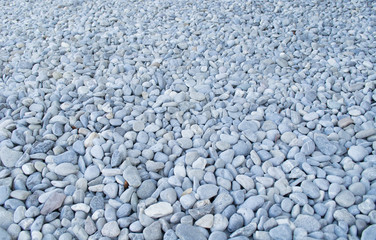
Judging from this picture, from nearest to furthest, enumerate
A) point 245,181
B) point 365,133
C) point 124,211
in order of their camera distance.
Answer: point 124,211 → point 245,181 → point 365,133

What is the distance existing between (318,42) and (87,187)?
1.86 m

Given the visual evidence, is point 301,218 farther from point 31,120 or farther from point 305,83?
point 31,120

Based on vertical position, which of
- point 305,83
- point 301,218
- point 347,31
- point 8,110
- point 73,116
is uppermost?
point 8,110

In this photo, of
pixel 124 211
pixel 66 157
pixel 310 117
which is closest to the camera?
pixel 124 211

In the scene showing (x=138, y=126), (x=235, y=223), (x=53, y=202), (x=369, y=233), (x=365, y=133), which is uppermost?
(x=53, y=202)

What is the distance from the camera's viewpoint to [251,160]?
1320 millimetres

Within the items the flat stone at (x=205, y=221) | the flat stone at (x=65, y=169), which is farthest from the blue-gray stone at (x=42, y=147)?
the flat stone at (x=205, y=221)

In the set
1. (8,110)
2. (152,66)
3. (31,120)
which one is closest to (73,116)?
(31,120)

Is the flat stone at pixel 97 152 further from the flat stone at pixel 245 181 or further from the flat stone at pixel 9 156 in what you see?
the flat stone at pixel 245 181

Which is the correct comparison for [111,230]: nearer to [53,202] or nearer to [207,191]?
[53,202]

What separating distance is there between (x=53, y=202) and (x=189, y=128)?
25.7 inches

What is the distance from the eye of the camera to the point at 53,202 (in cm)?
111

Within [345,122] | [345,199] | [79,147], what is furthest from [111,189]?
[345,122]

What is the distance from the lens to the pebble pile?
42.4 inches
